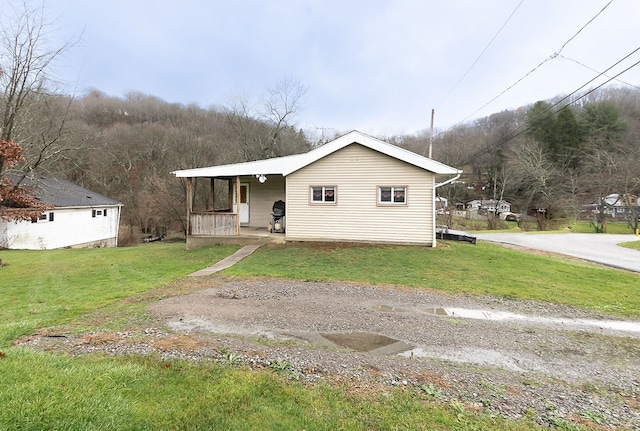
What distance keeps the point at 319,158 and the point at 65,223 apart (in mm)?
18349

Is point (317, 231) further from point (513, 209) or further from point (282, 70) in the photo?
point (513, 209)

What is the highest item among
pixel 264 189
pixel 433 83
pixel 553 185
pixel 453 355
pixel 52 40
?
pixel 433 83

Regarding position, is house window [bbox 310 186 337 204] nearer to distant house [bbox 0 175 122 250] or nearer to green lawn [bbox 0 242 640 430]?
green lawn [bbox 0 242 640 430]

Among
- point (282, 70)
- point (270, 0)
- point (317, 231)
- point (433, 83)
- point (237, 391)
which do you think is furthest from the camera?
point (282, 70)

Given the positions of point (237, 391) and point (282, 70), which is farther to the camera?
point (282, 70)

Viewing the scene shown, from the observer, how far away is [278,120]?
3303 centimetres

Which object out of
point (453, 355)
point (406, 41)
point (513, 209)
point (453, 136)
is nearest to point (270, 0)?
point (406, 41)

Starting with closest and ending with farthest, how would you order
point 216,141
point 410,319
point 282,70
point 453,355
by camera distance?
1. point 453,355
2. point 410,319
3. point 282,70
4. point 216,141

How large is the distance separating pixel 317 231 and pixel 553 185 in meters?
35.6

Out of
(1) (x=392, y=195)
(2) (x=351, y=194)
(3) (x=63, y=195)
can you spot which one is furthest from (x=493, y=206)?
(3) (x=63, y=195)

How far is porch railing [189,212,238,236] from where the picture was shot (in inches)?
542

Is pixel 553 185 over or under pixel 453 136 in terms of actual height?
under

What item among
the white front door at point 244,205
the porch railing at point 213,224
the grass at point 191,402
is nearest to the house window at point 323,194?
Answer: the porch railing at point 213,224

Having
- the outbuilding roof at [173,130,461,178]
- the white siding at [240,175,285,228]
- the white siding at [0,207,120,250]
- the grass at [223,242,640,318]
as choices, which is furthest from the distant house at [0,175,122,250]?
the grass at [223,242,640,318]
